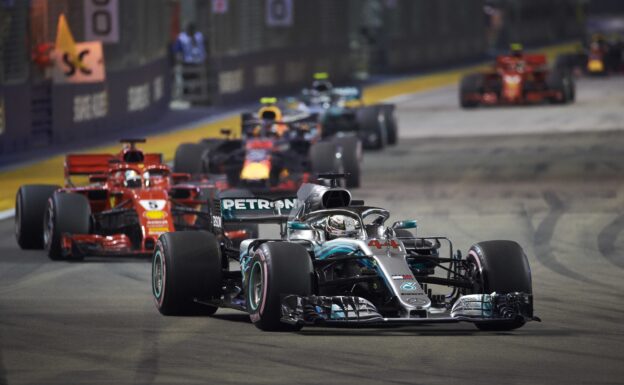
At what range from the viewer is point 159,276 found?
49.1ft

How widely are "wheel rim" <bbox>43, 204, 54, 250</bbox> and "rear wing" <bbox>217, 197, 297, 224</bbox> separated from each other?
318cm

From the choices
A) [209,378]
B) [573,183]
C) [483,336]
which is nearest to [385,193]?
[573,183]

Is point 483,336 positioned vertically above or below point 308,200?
below

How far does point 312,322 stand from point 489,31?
72.1 metres

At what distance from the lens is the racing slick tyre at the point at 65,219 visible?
18578 mm

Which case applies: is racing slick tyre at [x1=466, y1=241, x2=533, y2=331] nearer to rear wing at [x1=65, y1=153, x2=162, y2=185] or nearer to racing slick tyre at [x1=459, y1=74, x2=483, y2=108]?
rear wing at [x1=65, y1=153, x2=162, y2=185]

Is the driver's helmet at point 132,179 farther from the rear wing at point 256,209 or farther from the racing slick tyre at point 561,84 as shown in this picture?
the racing slick tyre at point 561,84

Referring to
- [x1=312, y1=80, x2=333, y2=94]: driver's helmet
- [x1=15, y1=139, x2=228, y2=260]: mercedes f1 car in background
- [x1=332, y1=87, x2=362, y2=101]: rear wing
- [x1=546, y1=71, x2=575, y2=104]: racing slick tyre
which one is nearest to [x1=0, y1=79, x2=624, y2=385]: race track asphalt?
[x1=15, y1=139, x2=228, y2=260]: mercedes f1 car in background

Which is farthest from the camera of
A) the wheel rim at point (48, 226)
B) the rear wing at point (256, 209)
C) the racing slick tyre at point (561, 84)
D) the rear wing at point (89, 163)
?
the racing slick tyre at point (561, 84)

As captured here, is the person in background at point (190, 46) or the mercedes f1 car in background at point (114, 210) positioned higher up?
the person in background at point (190, 46)

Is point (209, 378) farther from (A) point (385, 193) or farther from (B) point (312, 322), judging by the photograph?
(A) point (385, 193)

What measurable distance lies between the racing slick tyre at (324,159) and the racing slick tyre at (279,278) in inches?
477

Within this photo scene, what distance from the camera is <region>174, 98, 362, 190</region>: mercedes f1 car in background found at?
84.8 ft

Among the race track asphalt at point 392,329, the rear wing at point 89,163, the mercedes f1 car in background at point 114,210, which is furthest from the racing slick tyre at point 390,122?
the mercedes f1 car in background at point 114,210
